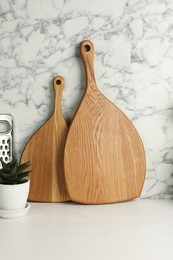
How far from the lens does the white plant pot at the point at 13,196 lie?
3.64 ft

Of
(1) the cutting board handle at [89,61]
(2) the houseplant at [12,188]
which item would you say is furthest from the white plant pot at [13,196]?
(1) the cutting board handle at [89,61]

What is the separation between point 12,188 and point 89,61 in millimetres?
458

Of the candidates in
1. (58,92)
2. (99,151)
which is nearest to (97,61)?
(58,92)

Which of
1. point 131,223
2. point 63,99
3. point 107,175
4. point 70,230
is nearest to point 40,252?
point 70,230

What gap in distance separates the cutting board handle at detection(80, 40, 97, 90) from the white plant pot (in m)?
0.37

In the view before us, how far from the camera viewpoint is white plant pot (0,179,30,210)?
1108mm

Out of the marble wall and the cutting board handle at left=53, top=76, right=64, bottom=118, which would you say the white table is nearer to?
the marble wall

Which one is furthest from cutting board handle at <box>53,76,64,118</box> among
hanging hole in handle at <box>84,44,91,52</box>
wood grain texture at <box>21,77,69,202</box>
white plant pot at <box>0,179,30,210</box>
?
white plant pot at <box>0,179,30,210</box>

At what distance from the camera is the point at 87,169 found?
1.23m

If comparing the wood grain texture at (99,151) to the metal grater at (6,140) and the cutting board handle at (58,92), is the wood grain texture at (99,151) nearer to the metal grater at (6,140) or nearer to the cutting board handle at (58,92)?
the cutting board handle at (58,92)

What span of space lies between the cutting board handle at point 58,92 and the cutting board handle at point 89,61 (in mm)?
88

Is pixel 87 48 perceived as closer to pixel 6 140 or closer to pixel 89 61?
pixel 89 61

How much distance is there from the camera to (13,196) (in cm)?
111

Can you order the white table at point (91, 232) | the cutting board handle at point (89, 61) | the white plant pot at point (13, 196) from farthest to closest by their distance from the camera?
the cutting board handle at point (89, 61) → the white plant pot at point (13, 196) → the white table at point (91, 232)
